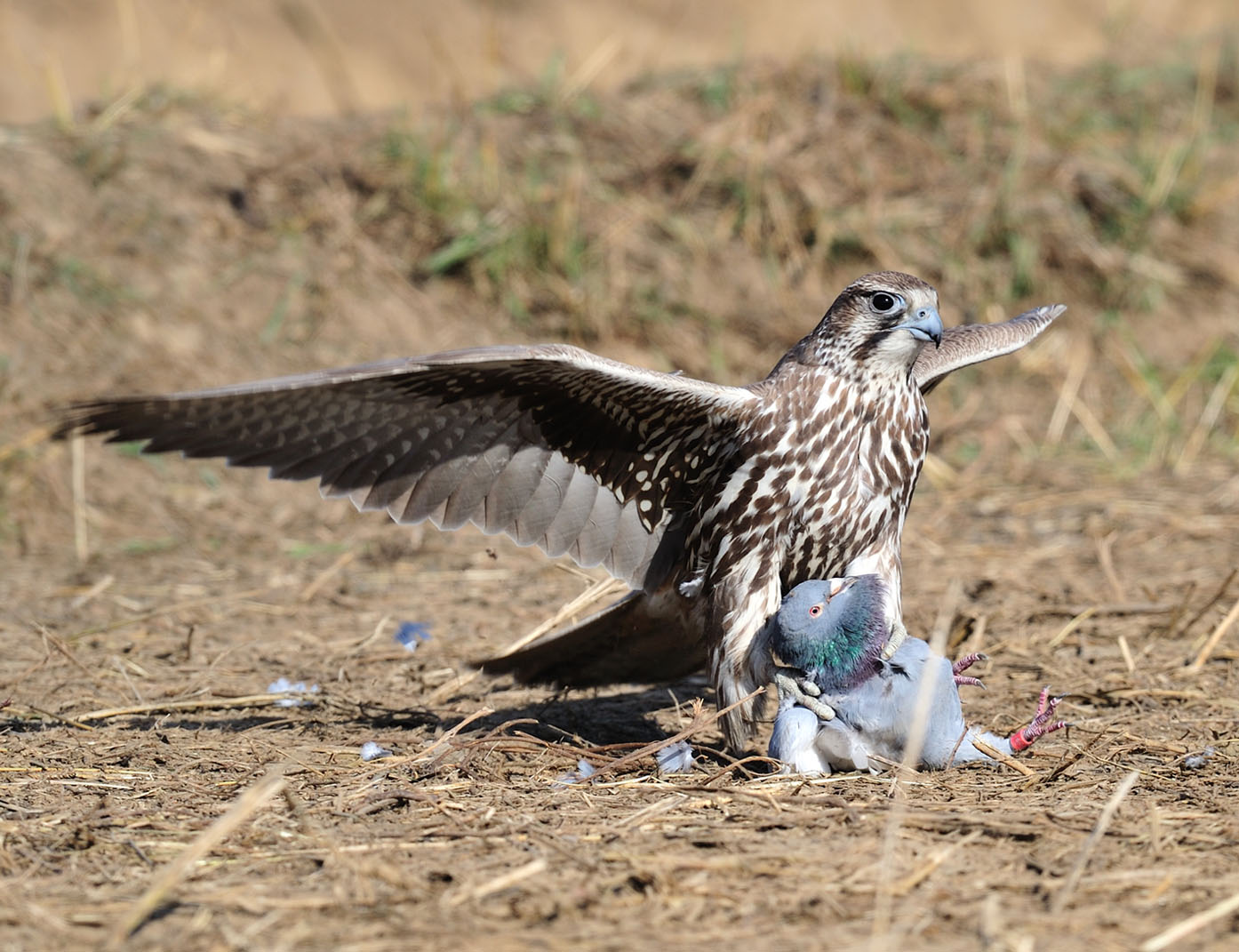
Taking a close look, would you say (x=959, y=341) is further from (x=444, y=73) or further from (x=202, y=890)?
(x=444, y=73)

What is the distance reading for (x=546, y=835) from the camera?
2.67m

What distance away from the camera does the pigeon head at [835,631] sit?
3.29 meters

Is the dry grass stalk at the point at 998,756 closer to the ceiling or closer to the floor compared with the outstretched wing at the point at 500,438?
closer to the floor

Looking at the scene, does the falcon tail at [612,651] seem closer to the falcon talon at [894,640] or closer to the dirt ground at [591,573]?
the dirt ground at [591,573]

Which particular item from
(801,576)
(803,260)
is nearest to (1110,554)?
(801,576)

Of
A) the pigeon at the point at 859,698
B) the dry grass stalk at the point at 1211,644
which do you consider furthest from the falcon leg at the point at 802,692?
the dry grass stalk at the point at 1211,644

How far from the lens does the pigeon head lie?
329 centimetres

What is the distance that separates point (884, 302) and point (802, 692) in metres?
1.05

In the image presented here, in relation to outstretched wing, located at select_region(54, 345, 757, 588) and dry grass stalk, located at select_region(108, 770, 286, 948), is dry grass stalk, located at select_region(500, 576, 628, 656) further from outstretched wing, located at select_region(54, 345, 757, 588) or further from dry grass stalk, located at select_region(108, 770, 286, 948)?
dry grass stalk, located at select_region(108, 770, 286, 948)

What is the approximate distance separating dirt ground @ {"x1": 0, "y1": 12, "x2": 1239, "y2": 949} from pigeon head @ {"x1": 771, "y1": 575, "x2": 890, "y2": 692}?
281 mm

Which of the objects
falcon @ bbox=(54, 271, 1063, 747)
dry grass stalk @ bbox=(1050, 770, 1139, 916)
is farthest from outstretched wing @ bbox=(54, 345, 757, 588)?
dry grass stalk @ bbox=(1050, 770, 1139, 916)

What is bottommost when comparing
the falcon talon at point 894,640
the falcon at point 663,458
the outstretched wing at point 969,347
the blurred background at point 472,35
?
the falcon talon at point 894,640

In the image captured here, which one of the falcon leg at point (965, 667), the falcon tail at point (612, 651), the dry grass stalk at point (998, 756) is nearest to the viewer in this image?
the dry grass stalk at point (998, 756)

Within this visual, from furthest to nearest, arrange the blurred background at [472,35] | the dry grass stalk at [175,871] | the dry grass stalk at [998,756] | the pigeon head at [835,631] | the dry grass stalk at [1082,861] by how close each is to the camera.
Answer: the blurred background at [472,35]
the pigeon head at [835,631]
the dry grass stalk at [998,756]
the dry grass stalk at [1082,861]
the dry grass stalk at [175,871]
